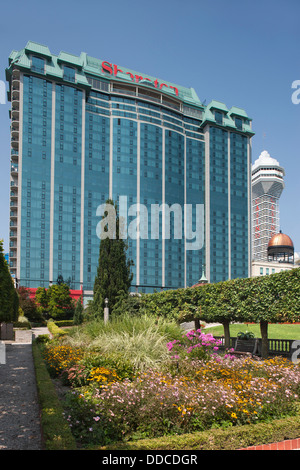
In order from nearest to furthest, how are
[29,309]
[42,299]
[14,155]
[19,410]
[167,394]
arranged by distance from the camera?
[167,394] → [19,410] → [29,309] → [42,299] → [14,155]

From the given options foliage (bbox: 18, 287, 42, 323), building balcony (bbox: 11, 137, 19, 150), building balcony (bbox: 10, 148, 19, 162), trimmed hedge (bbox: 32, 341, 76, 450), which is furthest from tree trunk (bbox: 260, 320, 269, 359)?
building balcony (bbox: 11, 137, 19, 150)

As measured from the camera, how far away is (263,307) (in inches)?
663

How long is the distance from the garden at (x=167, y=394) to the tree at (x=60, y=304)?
4646 centimetres

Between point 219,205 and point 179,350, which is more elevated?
point 219,205

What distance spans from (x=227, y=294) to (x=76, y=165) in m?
68.2

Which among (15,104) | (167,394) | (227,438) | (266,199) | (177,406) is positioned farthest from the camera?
(266,199)

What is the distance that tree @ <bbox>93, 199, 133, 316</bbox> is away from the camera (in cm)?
2980

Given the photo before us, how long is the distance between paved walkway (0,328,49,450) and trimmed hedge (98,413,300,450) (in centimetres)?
178

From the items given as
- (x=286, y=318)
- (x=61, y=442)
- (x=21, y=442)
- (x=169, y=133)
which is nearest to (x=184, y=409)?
(x=61, y=442)

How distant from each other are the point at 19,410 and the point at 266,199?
18123cm

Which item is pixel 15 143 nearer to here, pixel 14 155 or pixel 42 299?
pixel 14 155

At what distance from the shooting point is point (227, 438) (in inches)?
239

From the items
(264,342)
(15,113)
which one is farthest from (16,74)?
(264,342)
